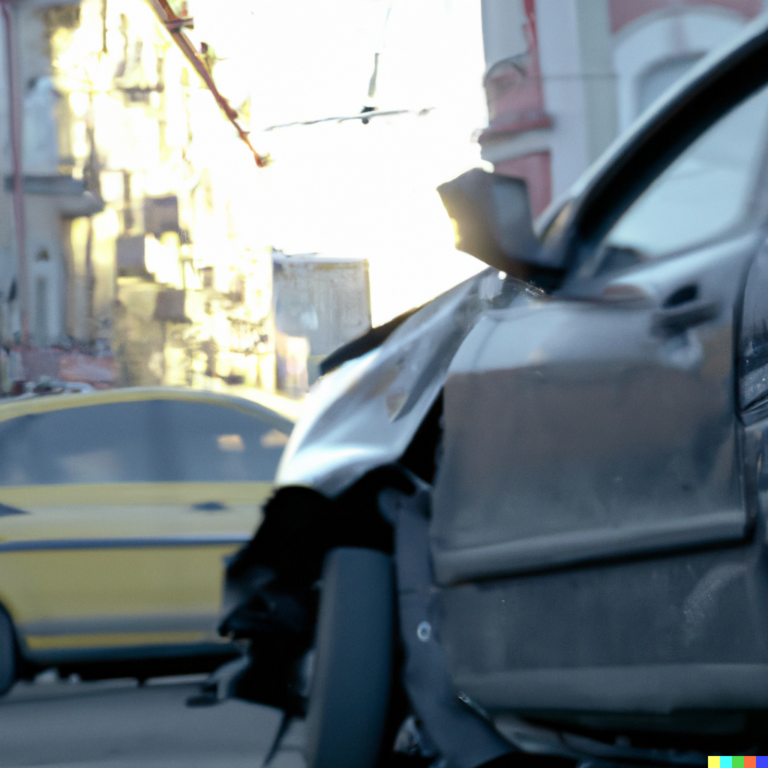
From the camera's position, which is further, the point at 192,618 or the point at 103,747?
the point at 192,618

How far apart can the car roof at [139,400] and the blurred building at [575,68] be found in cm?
290

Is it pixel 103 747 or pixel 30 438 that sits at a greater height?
pixel 30 438

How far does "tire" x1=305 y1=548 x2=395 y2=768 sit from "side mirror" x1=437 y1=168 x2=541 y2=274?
2.70ft

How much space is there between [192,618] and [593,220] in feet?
9.87

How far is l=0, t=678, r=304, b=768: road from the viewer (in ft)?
12.2

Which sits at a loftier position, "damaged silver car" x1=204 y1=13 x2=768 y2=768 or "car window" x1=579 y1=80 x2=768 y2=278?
"car window" x1=579 y1=80 x2=768 y2=278

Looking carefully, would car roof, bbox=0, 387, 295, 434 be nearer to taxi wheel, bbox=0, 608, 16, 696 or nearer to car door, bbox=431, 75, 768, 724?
taxi wheel, bbox=0, 608, 16, 696

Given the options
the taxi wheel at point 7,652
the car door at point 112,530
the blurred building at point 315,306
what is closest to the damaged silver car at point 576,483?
the blurred building at point 315,306

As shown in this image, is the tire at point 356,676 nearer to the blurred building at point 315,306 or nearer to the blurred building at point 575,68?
the blurred building at point 315,306

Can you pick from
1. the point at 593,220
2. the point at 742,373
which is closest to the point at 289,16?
the point at 593,220

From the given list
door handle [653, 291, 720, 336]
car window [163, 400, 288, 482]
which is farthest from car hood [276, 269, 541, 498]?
car window [163, 400, 288, 482]

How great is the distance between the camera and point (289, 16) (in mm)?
3607

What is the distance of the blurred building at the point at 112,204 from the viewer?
9672 millimetres

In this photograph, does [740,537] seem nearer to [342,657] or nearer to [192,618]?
[342,657]
